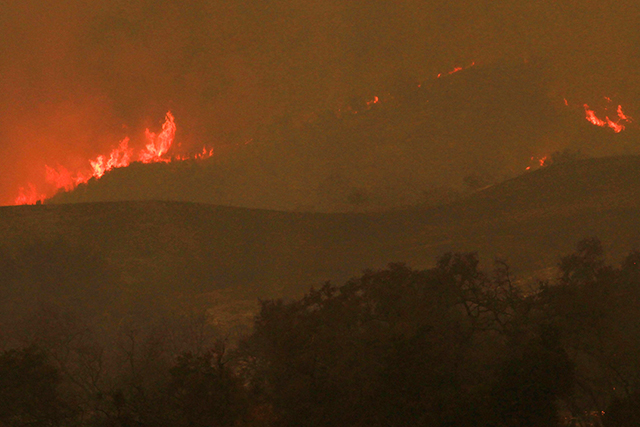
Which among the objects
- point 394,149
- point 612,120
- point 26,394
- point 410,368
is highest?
point 394,149

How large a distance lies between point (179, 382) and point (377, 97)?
157m

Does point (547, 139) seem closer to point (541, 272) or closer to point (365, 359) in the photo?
point (541, 272)

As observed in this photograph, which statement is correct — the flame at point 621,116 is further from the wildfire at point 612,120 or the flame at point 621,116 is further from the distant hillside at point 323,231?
the distant hillside at point 323,231

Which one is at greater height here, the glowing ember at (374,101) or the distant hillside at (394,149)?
the glowing ember at (374,101)

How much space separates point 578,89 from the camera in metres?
144

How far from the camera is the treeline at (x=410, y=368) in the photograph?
1630cm

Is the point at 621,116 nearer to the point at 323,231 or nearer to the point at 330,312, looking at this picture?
the point at 323,231

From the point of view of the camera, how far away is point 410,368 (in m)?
17.4

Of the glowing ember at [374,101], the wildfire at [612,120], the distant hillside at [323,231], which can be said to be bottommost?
the distant hillside at [323,231]

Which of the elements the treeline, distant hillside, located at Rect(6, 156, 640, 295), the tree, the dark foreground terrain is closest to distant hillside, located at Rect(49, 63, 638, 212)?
distant hillside, located at Rect(6, 156, 640, 295)

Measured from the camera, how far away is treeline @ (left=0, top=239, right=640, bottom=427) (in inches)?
642

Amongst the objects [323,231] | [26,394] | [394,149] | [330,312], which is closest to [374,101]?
[394,149]

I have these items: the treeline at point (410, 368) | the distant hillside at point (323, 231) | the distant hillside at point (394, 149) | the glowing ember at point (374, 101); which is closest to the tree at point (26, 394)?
the treeline at point (410, 368)

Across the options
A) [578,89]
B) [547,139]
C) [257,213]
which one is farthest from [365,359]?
[578,89]
